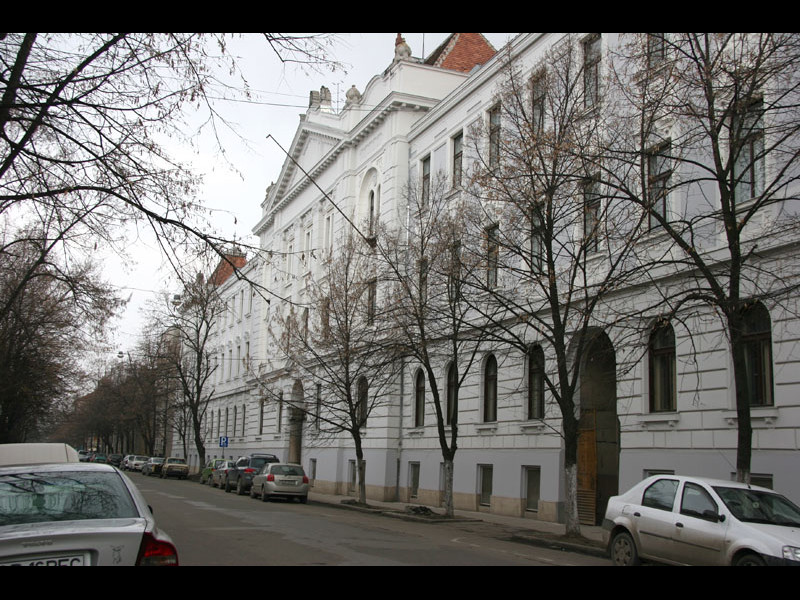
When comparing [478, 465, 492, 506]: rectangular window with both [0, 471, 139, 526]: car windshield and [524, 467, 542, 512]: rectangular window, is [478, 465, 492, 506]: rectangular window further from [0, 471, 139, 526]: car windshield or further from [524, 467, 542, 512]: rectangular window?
[0, 471, 139, 526]: car windshield

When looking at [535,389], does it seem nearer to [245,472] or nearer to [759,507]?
[759,507]

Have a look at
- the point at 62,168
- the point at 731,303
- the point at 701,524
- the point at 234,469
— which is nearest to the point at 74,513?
the point at 62,168

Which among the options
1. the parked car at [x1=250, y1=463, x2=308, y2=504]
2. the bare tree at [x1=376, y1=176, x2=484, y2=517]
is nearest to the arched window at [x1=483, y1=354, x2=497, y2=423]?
the bare tree at [x1=376, y1=176, x2=484, y2=517]

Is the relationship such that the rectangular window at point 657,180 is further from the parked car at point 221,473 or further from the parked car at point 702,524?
the parked car at point 221,473

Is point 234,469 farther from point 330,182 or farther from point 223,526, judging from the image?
point 223,526

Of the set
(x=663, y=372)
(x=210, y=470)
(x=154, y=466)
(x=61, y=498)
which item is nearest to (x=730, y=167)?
(x=663, y=372)

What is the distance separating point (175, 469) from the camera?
57188 mm

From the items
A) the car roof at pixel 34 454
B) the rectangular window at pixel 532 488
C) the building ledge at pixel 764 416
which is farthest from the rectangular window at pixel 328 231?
the car roof at pixel 34 454

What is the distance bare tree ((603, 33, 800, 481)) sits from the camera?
12.9 metres

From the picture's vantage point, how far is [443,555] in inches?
521

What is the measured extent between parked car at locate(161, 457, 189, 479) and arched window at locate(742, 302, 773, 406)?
48654mm

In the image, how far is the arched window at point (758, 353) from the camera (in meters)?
15.9

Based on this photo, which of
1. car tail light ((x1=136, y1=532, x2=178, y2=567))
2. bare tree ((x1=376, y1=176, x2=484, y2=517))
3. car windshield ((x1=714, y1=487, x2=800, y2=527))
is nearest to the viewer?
car tail light ((x1=136, y1=532, x2=178, y2=567))
